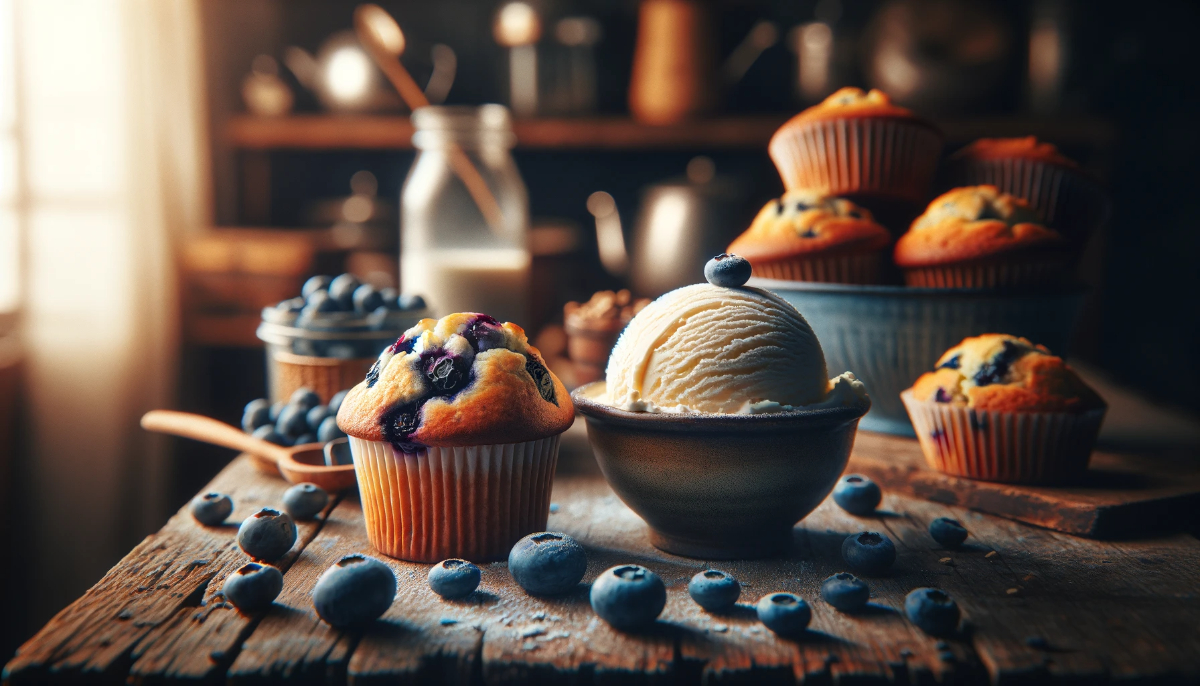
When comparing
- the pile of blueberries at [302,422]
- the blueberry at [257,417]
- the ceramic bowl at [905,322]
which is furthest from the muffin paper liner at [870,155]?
the blueberry at [257,417]

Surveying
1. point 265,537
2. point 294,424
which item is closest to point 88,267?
point 294,424

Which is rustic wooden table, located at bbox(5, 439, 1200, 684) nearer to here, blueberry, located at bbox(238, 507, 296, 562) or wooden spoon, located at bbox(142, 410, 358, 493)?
blueberry, located at bbox(238, 507, 296, 562)

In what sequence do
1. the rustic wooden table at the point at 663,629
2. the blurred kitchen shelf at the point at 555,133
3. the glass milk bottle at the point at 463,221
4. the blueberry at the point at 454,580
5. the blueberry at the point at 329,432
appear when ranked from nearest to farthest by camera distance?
the rustic wooden table at the point at 663,629 → the blueberry at the point at 454,580 → the blueberry at the point at 329,432 → the glass milk bottle at the point at 463,221 → the blurred kitchen shelf at the point at 555,133

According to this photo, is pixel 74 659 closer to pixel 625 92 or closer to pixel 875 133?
pixel 875 133

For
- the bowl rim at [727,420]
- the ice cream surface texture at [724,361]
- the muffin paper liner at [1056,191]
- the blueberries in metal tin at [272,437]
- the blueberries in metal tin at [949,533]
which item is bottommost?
the blueberries in metal tin at [949,533]

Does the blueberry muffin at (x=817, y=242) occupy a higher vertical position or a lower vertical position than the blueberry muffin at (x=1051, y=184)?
lower

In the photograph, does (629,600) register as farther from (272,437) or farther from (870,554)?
(272,437)

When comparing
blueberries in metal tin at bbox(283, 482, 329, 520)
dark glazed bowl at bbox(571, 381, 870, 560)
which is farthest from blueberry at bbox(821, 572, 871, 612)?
blueberries in metal tin at bbox(283, 482, 329, 520)

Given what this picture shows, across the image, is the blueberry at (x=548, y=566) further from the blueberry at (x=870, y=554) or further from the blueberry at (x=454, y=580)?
the blueberry at (x=870, y=554)
